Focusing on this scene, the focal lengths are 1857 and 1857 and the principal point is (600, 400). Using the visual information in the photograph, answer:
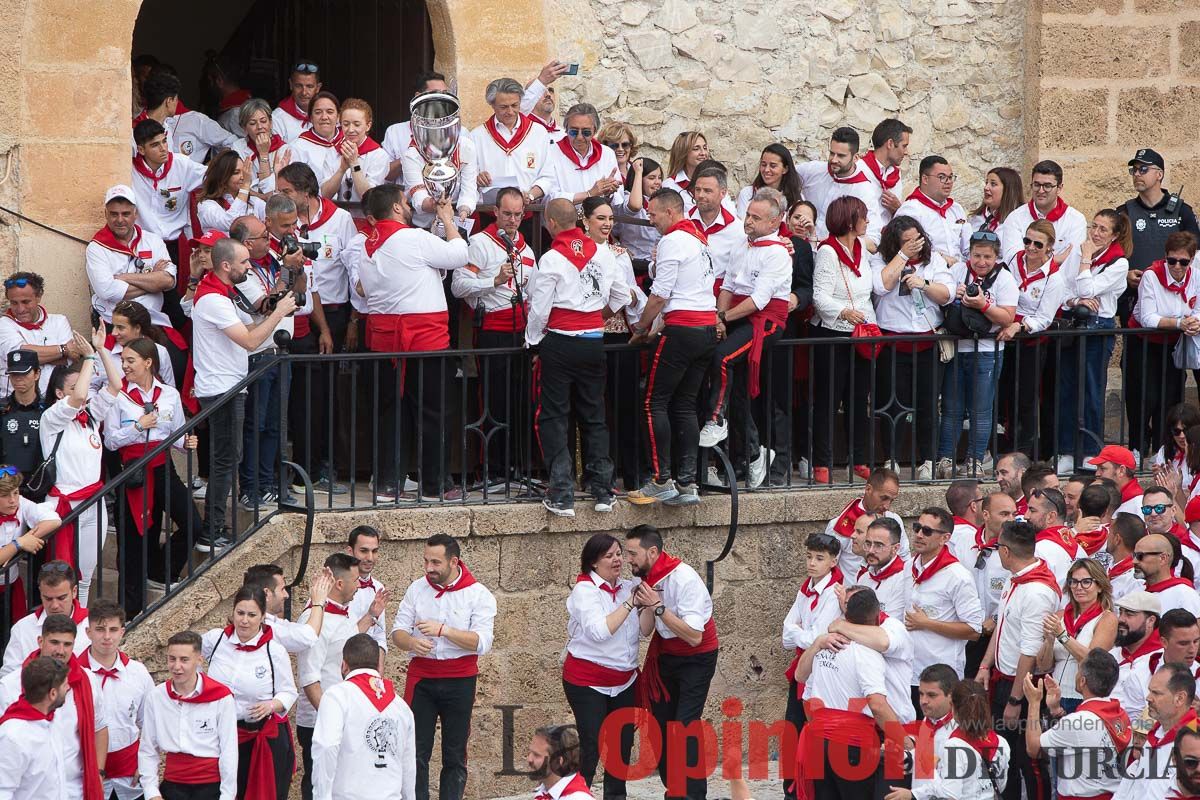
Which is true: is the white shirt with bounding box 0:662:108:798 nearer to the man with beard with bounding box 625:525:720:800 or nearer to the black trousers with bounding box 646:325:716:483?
the man with beard with bounding box 625:525:720:800

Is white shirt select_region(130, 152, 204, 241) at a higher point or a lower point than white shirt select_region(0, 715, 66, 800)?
higher

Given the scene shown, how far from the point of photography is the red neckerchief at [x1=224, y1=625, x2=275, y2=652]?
328 inches

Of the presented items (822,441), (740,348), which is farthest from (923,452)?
(740,348)

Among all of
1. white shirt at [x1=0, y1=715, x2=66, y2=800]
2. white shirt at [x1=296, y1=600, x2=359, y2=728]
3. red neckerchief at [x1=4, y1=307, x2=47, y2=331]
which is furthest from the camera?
red neckerchief at [x1=4, y1=307, x2=47, y2=331]

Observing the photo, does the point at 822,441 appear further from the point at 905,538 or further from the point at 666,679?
the point at 666,679

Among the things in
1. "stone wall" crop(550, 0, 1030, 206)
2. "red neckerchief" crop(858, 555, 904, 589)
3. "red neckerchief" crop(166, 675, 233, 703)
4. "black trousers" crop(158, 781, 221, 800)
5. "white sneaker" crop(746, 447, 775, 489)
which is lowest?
"black trousers" crop(158, 781, 221, 800)

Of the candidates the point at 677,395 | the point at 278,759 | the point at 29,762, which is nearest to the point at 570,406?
the point at 677,395

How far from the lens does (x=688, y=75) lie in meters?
11.9

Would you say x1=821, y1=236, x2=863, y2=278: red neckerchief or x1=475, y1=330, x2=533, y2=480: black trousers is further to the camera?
x1=821, y1=236, x2=863, y2=278: red neckerchief

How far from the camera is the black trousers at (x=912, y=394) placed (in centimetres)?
1054

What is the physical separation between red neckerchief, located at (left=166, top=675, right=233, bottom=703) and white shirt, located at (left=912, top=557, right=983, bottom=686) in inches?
132

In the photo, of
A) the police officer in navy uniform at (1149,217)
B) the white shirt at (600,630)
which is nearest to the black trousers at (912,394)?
the police officer in navy uniform at (1149,217)

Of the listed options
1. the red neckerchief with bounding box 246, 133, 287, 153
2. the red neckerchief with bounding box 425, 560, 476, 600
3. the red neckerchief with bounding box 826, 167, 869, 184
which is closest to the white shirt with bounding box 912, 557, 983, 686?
the red neckerchief with bounding box 425, 560, 476, 600

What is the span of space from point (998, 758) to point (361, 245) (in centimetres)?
415
